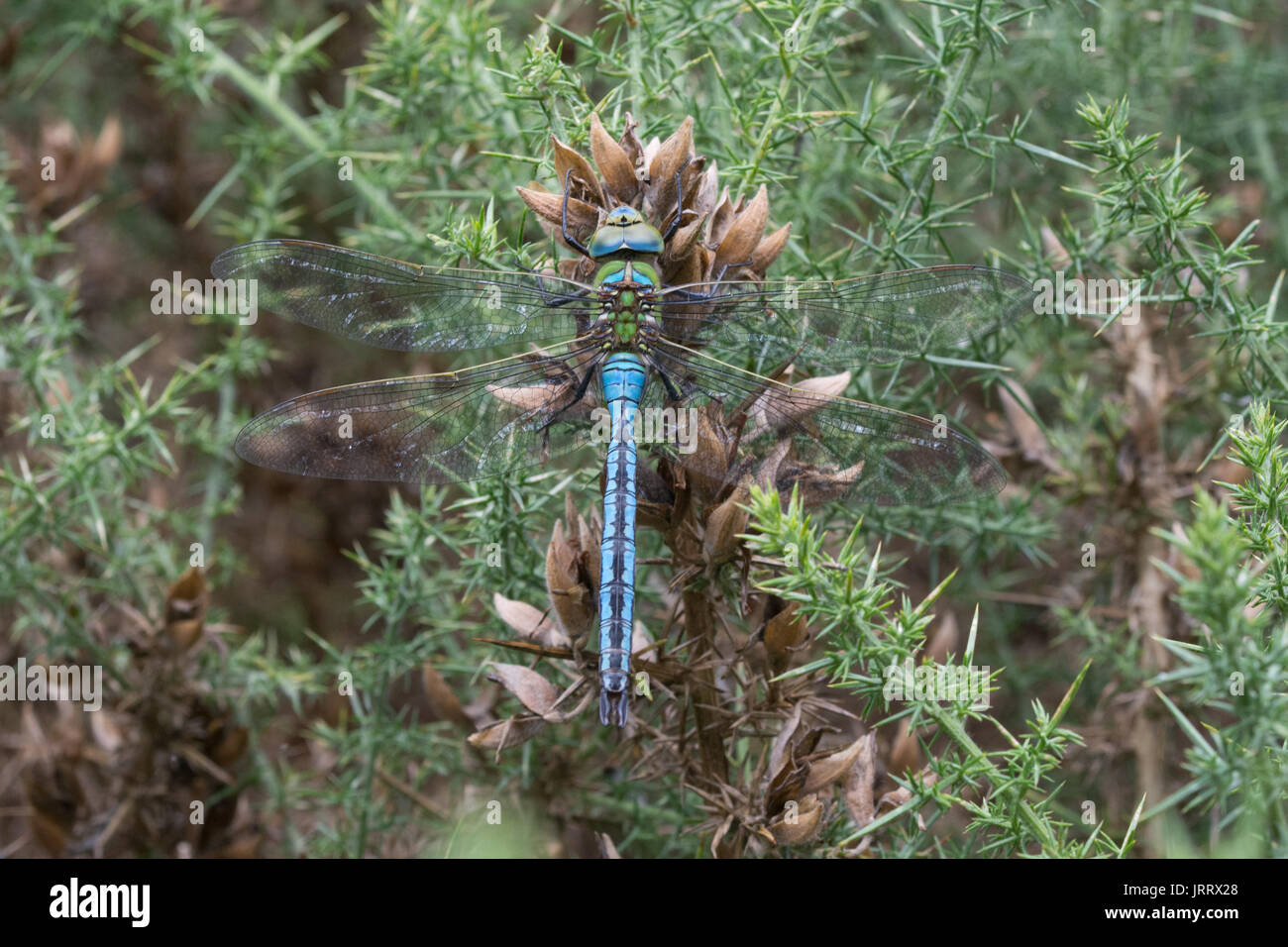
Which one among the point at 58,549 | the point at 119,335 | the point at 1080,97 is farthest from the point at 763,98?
the point at 119,335

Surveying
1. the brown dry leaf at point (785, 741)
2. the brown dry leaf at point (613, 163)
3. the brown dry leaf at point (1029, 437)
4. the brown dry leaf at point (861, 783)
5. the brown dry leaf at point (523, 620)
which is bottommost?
the brown dry leaf at point (861, 783)

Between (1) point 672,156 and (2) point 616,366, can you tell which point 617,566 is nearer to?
(2) point 616,366

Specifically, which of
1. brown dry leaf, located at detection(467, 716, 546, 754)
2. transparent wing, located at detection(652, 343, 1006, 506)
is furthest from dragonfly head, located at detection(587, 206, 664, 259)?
brown dry leaf, located at detection(467, 716, 546, 754)

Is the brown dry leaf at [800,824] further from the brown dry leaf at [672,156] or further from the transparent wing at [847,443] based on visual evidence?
the brown dry leaf at [672,156]

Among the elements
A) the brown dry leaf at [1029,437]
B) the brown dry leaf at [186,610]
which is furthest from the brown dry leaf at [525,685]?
the brown dry leaf at [1029,437]

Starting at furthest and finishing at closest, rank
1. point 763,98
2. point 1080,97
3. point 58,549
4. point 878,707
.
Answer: point 1080,97 → point 58,549 → point 763,98 → point 878,707

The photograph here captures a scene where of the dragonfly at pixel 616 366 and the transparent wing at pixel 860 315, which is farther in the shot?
the transparent wing at pixel 860 315

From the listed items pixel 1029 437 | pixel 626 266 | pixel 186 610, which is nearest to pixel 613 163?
pixel 626 266

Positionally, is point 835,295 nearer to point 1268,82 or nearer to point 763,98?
point 763,98
